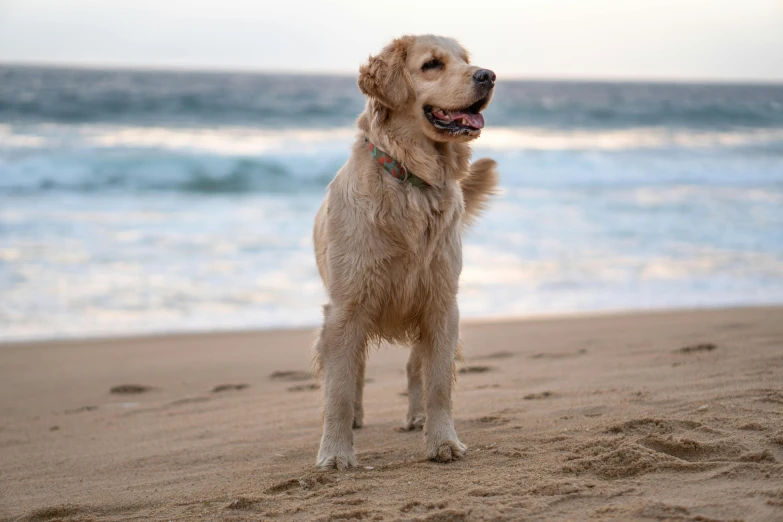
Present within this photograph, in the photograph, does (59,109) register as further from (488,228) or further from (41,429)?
(41,429)

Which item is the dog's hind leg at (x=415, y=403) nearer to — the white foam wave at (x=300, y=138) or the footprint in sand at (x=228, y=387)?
the footprint in sand at (x=228, y=387)

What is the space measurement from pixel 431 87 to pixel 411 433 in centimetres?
182

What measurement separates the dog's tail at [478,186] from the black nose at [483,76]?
127 cm

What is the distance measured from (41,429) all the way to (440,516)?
114 inches

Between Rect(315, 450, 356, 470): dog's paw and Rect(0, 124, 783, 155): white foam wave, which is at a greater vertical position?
Rect(0, 124, 783, 155): white foam wave

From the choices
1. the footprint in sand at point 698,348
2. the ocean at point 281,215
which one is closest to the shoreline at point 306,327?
the ocean at point 281,215

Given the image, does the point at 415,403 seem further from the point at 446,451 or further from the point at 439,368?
the point at 446,451

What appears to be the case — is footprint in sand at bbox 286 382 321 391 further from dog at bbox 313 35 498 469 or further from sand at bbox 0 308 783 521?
dog at bbox 313 35 498 469

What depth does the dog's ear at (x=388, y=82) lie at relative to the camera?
11.5 feet

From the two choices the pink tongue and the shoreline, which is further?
the shoreline

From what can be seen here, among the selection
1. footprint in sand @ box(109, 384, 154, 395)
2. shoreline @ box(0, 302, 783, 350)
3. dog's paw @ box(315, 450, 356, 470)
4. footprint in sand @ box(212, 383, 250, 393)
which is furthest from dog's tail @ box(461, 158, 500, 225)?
footprint in sand @ box(109, 384, 154, 395)

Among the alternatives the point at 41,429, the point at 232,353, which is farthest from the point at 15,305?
the point at 41,429

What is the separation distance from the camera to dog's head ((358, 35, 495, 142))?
3416 millimetres

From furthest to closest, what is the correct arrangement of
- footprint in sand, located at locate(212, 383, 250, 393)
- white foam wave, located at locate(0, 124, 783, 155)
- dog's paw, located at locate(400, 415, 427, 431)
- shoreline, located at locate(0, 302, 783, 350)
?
1. white foam wave, located at locate(0, 124, 783, 155)
2. shoreline, located at locate(0, 302, 783, 350)
3. footprint in sand, located at locate(212, 383, 250, 393)
4. dog's paw, located at locate(400, 415, 427, 431)
